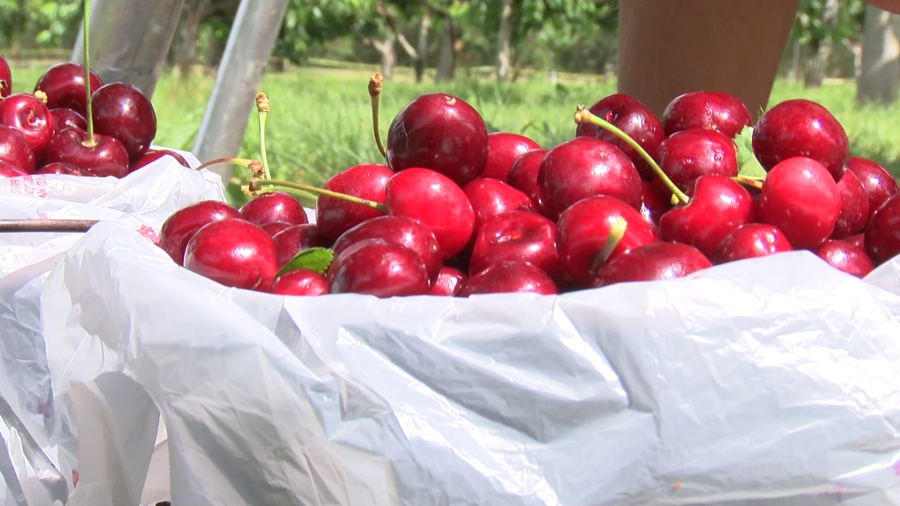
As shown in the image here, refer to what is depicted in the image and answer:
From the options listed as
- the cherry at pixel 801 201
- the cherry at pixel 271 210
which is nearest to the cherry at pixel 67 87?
the cherry at pixel 271 210

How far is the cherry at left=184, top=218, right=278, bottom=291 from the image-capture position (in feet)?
3.20

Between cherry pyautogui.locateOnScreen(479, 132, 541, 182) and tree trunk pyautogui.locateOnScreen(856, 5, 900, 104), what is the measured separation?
11145 millimetres

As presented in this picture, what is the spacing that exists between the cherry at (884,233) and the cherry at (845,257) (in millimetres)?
21

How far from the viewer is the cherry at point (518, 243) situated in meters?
1.03

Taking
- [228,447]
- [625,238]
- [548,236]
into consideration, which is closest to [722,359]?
[625,238]

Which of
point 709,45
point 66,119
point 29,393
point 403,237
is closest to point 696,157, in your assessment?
point 403,237

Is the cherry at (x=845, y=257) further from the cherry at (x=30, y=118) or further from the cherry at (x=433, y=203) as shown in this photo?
the cherry at (x=30, y=118)

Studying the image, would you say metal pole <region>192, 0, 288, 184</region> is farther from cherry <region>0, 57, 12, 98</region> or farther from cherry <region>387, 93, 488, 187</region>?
cherry <region>387, 93, 488, 187</region>

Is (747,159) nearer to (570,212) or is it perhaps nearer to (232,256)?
(570,212)

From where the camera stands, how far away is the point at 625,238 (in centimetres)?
96

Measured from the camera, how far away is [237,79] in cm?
278

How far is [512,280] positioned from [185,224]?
471 mm

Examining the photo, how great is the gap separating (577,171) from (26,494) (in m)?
0.84

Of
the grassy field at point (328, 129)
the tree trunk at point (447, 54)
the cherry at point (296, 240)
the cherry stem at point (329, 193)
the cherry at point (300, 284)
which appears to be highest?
the cherry stem at point (329, 193)
